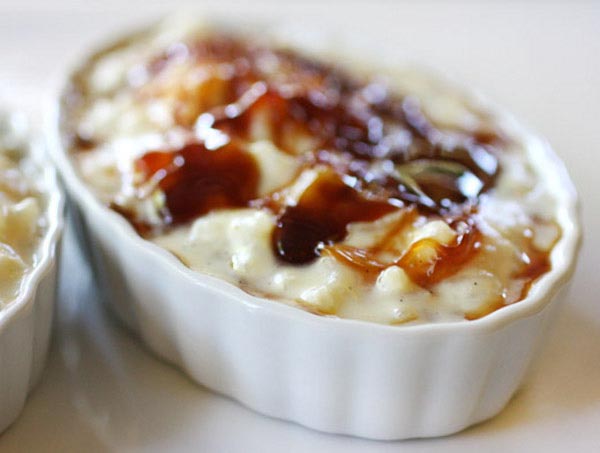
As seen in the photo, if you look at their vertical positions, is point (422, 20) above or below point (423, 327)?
below

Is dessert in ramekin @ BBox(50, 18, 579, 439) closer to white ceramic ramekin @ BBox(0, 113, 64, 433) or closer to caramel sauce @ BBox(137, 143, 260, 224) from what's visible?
caramel sauce @ BBox(137, 143, 260, 224)

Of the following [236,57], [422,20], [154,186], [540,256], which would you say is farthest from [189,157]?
[422,20]

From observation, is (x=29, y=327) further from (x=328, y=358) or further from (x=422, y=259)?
(x=422, y=259)

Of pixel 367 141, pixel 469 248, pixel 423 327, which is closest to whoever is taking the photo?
pixel 423 327

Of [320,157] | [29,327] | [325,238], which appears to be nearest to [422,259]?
[325,238]

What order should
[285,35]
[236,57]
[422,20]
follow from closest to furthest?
[236,57] → [285,35] → [422,20]

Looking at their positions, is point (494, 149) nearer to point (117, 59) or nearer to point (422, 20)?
point (117, 59)

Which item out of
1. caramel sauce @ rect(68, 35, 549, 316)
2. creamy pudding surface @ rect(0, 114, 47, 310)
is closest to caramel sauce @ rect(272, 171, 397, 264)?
caramel sauce @ rect(68, 35, 549, 316)

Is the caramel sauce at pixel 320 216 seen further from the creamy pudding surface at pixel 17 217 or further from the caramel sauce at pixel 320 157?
the creamy pudding surface at pixel 17 217

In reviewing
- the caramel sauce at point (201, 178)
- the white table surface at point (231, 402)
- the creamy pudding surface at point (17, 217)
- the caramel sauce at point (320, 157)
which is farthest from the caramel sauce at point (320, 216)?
the creamy pudding surface at point (17, 217)
